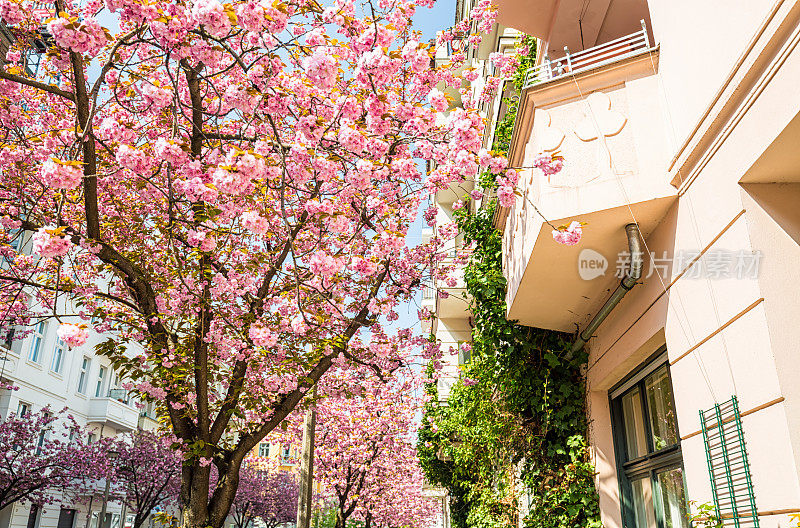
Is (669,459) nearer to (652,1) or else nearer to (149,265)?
(652,1)

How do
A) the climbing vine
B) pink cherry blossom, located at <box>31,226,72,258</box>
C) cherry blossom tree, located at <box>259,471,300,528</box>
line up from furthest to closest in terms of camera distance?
1. cherry blossom tree, located at <box>259,471,300,528</box>
2. the climbing vine
3. pink cherry blossom, located at <box>31,226,72,258</box>

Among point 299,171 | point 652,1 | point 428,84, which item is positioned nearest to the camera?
point 652,1

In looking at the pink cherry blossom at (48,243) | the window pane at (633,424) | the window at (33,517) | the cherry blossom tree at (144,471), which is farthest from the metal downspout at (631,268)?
the window at (33,517)

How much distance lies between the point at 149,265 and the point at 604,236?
215 inches

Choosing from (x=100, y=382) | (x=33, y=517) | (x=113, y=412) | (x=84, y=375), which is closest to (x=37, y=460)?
(x=33, y=517)

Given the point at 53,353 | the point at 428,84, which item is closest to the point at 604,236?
the point at 428,84

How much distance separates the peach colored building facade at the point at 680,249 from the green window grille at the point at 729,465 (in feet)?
0.04

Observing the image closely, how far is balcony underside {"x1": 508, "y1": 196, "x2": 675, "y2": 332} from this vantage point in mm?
4617

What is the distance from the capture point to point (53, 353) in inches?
1000

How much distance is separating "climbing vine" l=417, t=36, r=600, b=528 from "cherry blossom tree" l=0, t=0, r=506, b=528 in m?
1.04

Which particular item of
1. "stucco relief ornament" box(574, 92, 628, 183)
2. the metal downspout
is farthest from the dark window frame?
"stucco relief ornament" box(574, 92, 628, 183)

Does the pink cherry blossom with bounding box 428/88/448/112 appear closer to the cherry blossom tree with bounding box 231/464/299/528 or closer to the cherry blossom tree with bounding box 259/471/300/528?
the cherry blossom tree with bounding box 231/464/299/528

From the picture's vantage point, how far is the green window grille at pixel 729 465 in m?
3.27

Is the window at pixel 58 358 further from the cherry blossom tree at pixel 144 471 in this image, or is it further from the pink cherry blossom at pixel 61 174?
the pink cherry blossom at pixel 61 174
